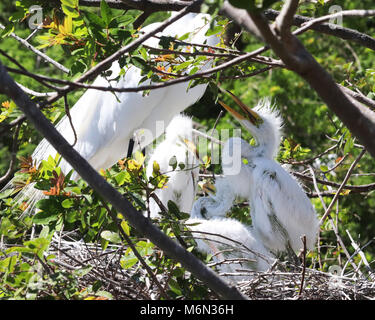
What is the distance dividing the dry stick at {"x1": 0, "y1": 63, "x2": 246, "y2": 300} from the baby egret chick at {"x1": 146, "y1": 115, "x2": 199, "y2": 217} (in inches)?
48.9

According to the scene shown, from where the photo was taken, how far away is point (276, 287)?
5.04 feet

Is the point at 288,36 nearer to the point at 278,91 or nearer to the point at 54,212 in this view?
the point at 54,212

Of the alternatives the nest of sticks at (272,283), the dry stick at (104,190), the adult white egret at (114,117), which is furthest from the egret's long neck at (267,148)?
the dry stick at (104,190)

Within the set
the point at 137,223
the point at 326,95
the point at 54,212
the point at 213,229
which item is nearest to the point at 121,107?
the point at 213,229

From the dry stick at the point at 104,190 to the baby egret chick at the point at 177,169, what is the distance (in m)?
1.24

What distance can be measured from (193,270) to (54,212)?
403 millimetres

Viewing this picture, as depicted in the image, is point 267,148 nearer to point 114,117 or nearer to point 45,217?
point 114,117

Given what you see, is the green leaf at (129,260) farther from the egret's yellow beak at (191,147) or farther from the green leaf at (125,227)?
the egret's yellow beak at (191,147)

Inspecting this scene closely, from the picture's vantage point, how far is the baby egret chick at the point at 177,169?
88.9 inches

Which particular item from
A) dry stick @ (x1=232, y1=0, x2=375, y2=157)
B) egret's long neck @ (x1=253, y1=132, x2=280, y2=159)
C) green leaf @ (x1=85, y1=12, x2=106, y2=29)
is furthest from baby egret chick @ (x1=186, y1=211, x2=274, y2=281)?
dry stick @ (x1=232, y1=0, x2=375, y2=157)

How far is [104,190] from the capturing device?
3.11ft

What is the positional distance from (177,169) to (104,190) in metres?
1.30

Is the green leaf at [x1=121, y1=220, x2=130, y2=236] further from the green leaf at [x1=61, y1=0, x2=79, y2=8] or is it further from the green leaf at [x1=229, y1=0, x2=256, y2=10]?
the green leaf at [x1=229, y1=0, x2=256, y2=10]

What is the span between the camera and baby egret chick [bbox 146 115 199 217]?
2258 mm
